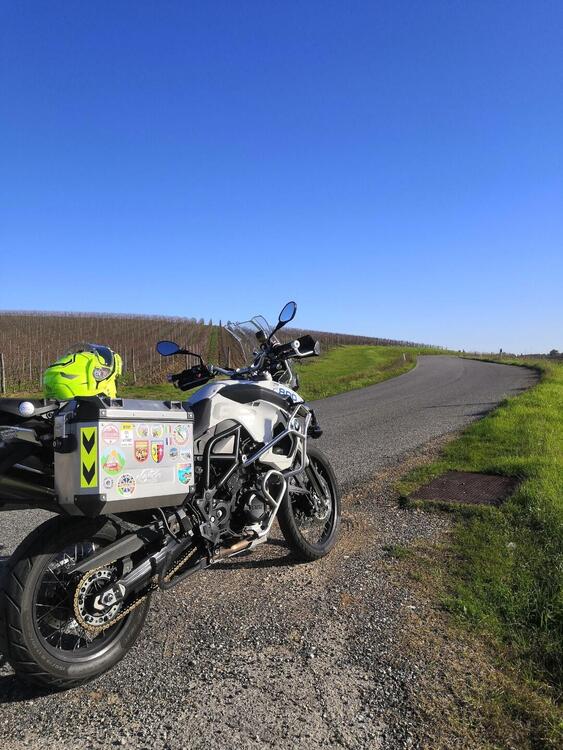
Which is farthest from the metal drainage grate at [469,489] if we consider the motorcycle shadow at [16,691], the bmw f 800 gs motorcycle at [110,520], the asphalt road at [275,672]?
the motorcycle shadow at [16,691]

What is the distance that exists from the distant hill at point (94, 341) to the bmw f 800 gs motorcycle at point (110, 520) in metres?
16.4

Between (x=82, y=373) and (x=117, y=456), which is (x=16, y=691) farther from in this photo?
(x=82, y=373)

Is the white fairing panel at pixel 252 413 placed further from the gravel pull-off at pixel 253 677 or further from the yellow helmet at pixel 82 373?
the gravel pull-off at pixel 253 677

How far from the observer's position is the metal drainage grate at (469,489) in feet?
19.0

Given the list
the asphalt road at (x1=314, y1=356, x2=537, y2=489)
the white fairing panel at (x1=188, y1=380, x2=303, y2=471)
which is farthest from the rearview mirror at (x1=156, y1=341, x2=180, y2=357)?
the asphalt road at (x1=314, y1=356, x2=537, y2=489)

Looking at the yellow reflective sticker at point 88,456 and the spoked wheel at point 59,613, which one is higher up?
the yellow reflective sticker at point 88,456

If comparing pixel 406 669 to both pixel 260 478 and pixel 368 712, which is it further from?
pixel 260 478

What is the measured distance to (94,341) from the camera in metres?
44.0

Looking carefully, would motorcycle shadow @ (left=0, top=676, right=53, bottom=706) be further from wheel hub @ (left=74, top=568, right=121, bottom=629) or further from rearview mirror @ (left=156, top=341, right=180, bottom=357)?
rearview mirror @ (left=156, top=341, right=180, bottom=357)

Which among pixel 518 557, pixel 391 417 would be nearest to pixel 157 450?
pixel 518 557

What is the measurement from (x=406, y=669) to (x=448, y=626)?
54 centimetres

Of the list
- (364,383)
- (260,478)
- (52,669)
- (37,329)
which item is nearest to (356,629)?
(260,478)

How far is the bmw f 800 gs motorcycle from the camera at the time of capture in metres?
2.45

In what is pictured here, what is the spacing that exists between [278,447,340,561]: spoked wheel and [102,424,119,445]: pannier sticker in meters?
1.81
